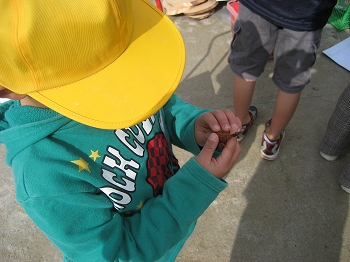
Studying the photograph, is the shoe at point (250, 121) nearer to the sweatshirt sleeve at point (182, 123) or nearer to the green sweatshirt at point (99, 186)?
the sweatshirt sleeve at point (182, 123)

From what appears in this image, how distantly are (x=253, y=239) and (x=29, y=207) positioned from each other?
A: 1.40 metres

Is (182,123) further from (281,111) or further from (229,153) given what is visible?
(281,111)

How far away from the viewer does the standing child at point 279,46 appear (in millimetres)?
1489

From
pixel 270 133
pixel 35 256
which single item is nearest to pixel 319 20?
pixel 270 133

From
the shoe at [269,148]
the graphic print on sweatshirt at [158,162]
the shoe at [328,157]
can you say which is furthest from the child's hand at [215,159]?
the shoe at [328,157]

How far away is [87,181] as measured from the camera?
81cm

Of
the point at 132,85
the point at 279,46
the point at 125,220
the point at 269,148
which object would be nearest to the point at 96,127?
the point at 132,85

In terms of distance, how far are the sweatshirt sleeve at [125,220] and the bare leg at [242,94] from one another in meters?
1.16

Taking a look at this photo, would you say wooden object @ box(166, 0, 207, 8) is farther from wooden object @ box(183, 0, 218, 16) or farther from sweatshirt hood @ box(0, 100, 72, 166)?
sweatshirt hood @ box(0, 100, 72, 166)

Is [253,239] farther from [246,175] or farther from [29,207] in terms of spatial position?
[29,207]

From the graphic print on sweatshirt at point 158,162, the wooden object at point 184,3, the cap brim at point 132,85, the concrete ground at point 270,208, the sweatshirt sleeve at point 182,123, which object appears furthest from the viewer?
the wooden object at point 184,3

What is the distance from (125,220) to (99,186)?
0.17 metres

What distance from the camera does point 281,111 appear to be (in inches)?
75.3

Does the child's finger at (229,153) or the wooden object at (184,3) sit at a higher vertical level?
the child's finger at (229,153)
